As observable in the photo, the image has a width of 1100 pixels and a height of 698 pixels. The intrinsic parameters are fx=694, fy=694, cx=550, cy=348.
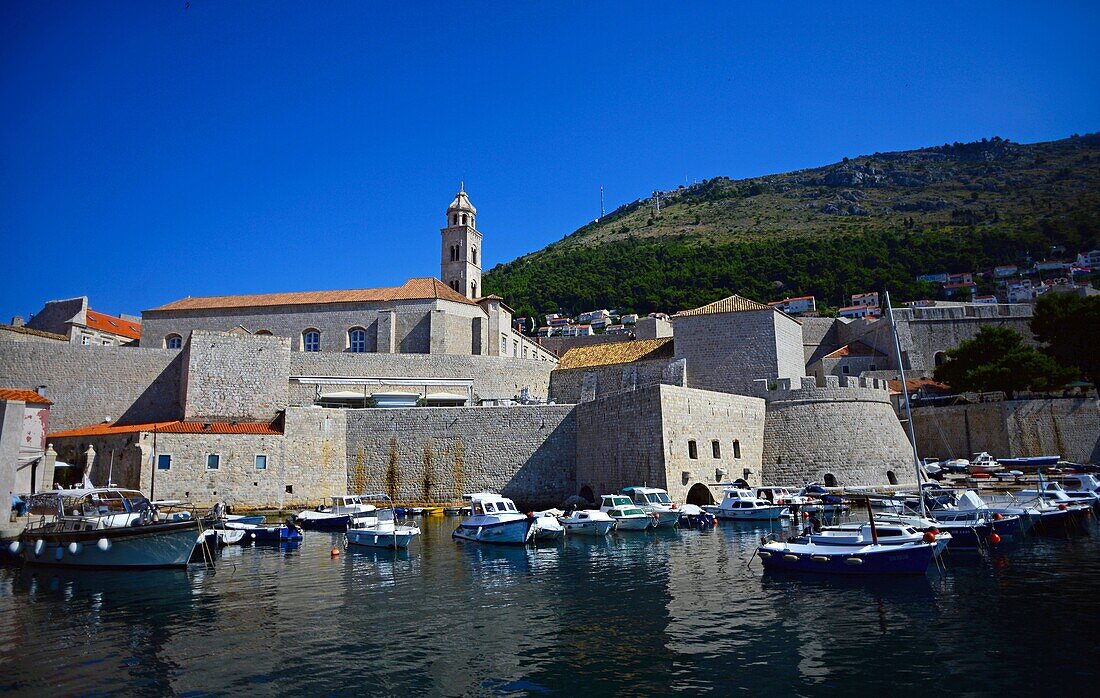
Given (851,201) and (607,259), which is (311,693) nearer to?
(607,259)

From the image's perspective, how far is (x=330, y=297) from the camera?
4022 centimetres

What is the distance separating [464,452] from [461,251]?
79.0 ft

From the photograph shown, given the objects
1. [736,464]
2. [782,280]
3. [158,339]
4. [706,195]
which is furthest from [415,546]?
[706,195]

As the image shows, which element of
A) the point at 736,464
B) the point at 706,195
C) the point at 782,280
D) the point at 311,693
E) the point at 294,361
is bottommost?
the point at 311,693

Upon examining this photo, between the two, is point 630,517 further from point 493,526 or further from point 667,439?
point 493,526

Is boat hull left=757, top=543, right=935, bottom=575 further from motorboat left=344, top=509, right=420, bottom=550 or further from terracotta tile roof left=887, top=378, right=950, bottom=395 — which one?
terracotta tile roof left=887, top=378, right=950, bottom=395

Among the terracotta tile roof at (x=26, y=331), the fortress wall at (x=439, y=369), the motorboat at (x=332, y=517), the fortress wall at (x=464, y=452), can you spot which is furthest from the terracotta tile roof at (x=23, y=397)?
the terracotta tile roof at (x=26, y=331)

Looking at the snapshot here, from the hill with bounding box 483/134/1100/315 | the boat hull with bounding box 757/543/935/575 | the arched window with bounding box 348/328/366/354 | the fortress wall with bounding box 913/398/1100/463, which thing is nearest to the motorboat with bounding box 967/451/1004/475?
the fortress wall with bounding box 913/398/1100/463

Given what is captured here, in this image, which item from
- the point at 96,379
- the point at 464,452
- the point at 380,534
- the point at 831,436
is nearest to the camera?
the point at 380,534

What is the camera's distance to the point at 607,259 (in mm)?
101000

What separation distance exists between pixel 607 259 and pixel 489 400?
6852cm

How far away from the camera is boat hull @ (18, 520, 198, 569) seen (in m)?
15.9

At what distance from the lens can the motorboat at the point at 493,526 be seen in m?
19.8

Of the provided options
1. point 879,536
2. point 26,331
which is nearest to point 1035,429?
point 879,536
